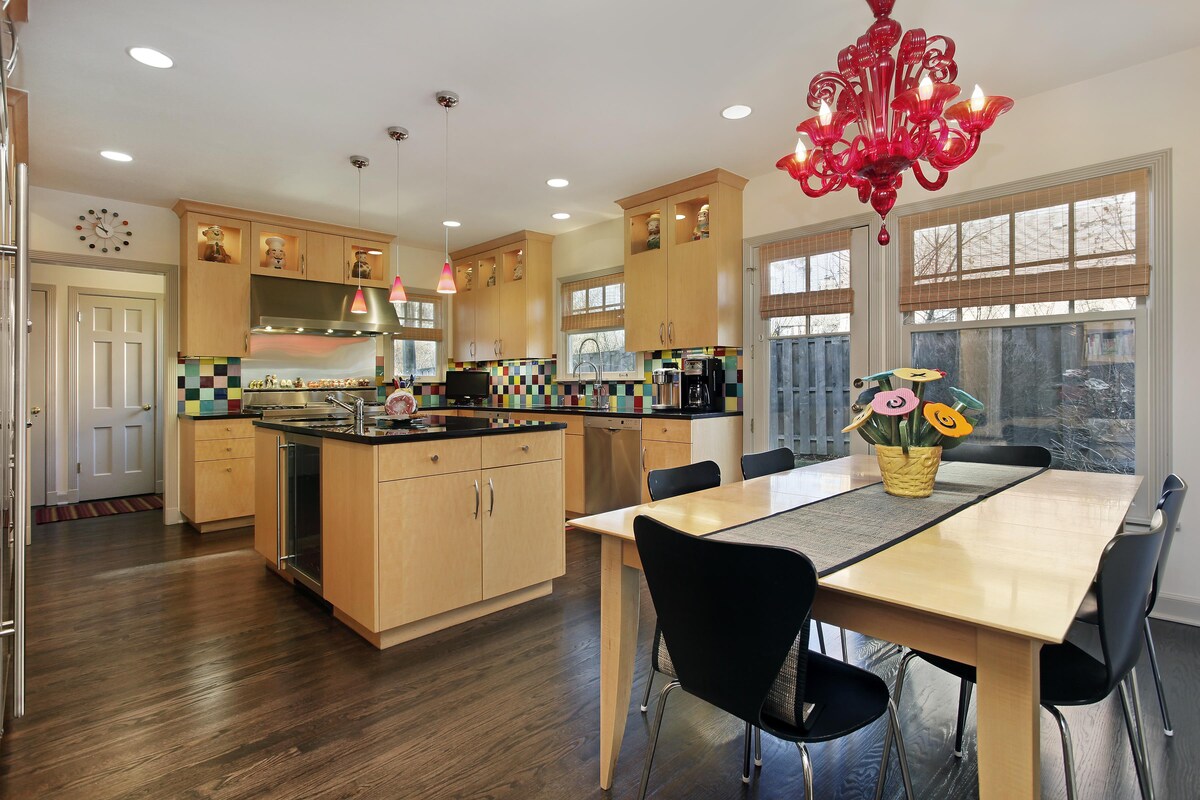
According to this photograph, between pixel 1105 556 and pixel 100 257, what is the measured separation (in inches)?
237

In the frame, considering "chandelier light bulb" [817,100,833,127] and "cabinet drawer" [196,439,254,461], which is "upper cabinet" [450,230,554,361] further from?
"chandelier light bulb" [817,100,833,127]

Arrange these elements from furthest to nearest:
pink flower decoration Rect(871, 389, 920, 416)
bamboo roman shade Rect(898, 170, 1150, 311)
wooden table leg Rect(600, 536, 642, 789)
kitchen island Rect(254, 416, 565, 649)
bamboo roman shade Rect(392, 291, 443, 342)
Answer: bamboo roman shade Rect(392, 291, 443, 342), bamboo roman shade Rect(898, 170, 1150, 311), kitchen island Rect(254, 416, 565, 649), pink flower decoration Rect(871, 389, 920, 416), wooden table leg Rect(600, 536, 642, 789)

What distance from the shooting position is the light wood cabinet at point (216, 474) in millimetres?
4551

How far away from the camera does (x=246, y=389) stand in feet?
17.2

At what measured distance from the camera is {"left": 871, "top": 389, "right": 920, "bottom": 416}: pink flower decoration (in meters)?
1.84

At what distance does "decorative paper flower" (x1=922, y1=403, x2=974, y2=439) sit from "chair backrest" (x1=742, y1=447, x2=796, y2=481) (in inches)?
28.4

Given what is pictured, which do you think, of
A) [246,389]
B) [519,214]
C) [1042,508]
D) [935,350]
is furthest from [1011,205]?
[246,389]

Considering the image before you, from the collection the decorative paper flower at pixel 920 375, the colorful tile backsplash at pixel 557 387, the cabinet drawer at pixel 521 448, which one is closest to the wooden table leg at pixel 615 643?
the decorative paper flower at pixel 920 375

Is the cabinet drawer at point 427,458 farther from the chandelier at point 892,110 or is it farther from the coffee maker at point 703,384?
the coffee maker at point 703,384

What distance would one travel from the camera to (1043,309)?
3088 millimetres

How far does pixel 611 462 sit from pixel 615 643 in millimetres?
2993

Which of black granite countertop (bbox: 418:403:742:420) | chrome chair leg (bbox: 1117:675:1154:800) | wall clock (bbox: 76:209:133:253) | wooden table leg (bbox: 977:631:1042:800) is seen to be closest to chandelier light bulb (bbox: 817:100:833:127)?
wooden table leg (bbox: 977:631:1042:800)

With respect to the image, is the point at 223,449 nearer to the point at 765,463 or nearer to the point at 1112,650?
the point at 765,463

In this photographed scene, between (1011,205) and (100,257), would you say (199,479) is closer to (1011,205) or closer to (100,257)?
(100,257)
